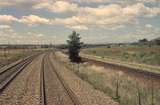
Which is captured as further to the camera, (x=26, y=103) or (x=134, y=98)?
(x=134, y=98)

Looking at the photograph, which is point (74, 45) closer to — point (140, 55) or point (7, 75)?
point (140, 55)

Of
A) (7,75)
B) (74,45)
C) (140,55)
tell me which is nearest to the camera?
(7,75)

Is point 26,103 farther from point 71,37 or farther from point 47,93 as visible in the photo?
point 71,37

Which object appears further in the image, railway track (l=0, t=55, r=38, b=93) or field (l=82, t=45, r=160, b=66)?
field (l=82, t=45, r=160, b=66)

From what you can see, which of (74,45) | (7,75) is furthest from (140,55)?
(7,75)

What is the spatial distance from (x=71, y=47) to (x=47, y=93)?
45167mm

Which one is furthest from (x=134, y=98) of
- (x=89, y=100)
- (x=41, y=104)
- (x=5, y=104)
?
(x=5, y=104)

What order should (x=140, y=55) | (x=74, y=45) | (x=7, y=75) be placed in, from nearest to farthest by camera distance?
1. (x=7, y=75)
2. (x=74, y=45)
3. (x=140, y=55)

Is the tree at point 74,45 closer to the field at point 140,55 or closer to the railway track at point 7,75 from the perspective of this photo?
the field at point 140,55

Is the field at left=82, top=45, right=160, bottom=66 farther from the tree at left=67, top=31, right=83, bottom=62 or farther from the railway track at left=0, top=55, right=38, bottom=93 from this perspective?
the railway track at left=0, top=55, right=38, bottom=93

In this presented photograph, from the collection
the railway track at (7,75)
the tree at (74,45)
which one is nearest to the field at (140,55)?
the tree at (74,45)

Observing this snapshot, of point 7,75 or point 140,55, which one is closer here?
point 7,75

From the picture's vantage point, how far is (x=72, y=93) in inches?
806

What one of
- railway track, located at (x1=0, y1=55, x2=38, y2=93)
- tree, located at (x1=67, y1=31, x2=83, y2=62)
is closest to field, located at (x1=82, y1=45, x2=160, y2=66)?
tree, located at (x1=67, y1=31, x2=83, y2=62)
